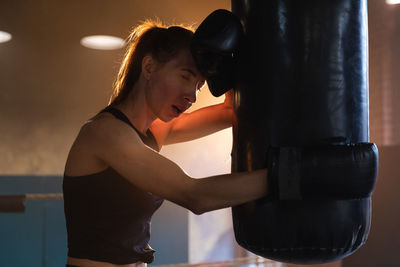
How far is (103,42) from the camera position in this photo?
445cm

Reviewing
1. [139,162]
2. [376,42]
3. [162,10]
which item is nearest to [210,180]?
[139,162]

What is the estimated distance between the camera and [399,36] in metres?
3.51

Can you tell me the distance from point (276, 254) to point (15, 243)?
10.1 ft

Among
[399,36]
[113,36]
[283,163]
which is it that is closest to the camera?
[283,163]

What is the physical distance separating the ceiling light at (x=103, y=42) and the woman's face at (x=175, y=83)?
320 cm

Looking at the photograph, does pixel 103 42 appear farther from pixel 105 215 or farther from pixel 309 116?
pixel 309 116

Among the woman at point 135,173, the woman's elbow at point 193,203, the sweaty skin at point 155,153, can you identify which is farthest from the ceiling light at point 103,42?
the woman's elbow at point 193,203

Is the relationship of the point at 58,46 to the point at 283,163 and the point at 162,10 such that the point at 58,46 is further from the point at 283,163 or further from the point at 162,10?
the point at 283,163

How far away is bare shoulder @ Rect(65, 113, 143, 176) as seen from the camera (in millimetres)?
1195

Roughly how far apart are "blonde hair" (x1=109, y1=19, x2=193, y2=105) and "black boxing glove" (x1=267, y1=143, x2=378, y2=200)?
18.9 inches

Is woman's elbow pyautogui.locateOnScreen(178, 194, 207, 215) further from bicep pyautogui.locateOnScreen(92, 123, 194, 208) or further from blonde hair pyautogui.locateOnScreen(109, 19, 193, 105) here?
blonde hair pyautogui.locateOnScreen(109, 19, 193, 105)

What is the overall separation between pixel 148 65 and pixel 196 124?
485mm

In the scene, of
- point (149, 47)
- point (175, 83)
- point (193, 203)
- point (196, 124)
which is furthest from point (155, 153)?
point (196, 124)

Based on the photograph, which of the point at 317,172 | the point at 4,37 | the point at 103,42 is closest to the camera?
the point at 317,172
